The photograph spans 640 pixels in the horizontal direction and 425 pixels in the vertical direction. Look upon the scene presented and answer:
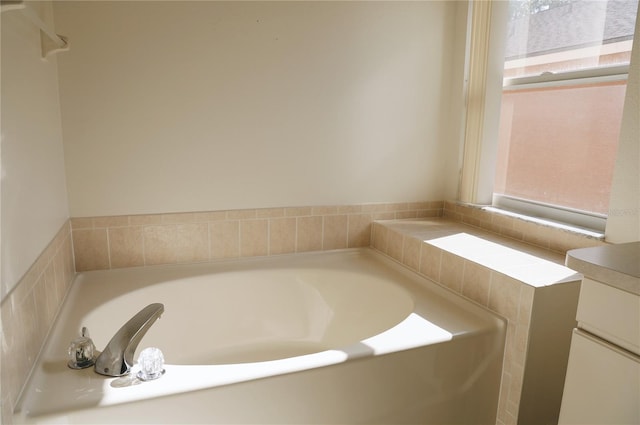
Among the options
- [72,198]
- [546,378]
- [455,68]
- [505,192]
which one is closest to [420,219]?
[505,192]

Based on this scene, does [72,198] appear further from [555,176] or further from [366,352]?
[555,176]

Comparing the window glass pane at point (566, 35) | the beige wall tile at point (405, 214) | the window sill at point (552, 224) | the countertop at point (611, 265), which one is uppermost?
the window glass pane at point (566, 35)

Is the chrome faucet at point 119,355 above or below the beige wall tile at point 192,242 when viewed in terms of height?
below

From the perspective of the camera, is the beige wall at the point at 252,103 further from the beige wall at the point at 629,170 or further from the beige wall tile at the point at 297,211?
the beige wall at the point at 629,170

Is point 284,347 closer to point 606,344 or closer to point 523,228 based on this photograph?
point 523,228

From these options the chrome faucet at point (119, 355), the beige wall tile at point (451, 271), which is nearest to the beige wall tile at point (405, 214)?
the beige wall tile at point (451, 271)

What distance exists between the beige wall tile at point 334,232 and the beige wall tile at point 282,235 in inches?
7.4

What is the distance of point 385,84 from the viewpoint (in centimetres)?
235

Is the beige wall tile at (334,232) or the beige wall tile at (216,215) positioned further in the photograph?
the beige wall tile at (334,232)

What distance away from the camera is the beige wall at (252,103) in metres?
1.85

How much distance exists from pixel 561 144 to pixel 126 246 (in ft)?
6.80

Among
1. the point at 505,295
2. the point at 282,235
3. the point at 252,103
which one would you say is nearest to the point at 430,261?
the point at 505,295

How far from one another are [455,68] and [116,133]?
186 centimetres

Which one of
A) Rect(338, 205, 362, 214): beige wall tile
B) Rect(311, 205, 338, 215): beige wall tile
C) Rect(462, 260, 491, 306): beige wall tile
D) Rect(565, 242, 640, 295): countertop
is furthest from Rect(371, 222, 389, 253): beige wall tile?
Rect(565, 242, 640, 295): countertop
